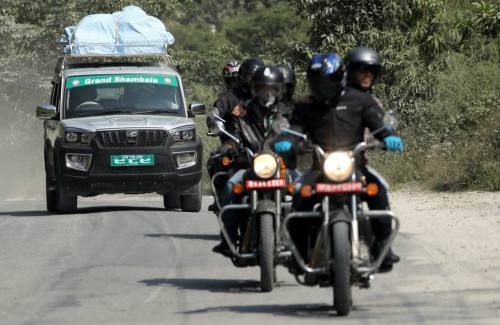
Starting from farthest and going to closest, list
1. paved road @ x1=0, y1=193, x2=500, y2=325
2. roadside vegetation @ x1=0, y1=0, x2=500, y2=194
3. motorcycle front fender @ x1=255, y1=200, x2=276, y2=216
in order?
roadside vegetation @ x1=0, y1=0, x2=500, y2=194, motorcycle front fender @ x1=255, y1=200, x2=276, y2=216, paved road @ x1=0, y1=193, x2=500, y2=325

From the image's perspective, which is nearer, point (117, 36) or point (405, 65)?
point (117, 36)

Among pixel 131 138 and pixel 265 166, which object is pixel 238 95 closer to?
pixel 265 166

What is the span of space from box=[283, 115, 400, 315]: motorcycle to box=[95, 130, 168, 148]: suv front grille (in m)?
9.26

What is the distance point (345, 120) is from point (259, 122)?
6.82ft

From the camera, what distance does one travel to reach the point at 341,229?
28.2 ft

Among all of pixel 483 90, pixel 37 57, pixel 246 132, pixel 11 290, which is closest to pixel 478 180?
pixel 483 90

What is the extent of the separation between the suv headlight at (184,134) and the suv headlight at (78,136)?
3.68 feet

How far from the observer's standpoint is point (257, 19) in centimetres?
5662

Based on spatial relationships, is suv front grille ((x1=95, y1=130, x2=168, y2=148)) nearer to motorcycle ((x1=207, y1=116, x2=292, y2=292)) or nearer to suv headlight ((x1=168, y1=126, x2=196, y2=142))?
suv headlight ((x1=168, y1=126, x2=196, y2=142))

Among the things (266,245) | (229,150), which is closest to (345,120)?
(266,245)

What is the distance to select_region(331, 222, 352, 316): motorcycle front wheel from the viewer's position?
852 cm

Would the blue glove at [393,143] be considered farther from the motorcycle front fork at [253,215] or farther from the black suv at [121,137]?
the black suv at [121,137]

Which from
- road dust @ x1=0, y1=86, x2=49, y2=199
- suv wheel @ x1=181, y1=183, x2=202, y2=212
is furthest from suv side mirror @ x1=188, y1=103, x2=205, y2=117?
road dust @ x1=0, y1=86, x2=49, y2=199

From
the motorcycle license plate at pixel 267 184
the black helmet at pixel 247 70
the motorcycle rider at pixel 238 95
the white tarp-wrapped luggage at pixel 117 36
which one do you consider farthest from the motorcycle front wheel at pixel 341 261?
the white tarp-wrapped luggage at pixel 117 36
